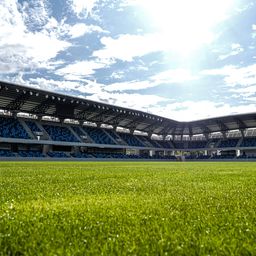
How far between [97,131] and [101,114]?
26.9 ft

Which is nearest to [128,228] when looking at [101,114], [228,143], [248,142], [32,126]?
[32,126]

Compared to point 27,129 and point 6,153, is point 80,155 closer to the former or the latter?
point 27,129

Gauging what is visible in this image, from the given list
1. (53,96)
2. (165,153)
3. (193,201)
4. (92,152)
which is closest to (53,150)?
(92,152)

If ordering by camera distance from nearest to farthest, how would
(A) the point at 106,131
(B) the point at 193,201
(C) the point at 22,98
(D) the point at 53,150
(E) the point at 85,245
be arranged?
(E) the point at 85,245 → (B) the point at 193,201 → (C) the point at 22,98 → (D) the point at 53,150 → (A) the point at 106,131

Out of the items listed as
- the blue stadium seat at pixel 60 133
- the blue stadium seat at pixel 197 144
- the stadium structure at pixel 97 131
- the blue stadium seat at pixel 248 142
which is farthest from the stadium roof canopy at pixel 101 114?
the blue stadium seat at pixel 248 142

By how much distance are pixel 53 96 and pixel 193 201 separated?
2368 inches

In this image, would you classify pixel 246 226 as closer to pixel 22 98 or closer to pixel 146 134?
pixel 22 98

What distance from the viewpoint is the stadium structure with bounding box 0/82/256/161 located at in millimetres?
64938

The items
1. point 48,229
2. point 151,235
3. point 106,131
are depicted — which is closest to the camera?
point 151,235

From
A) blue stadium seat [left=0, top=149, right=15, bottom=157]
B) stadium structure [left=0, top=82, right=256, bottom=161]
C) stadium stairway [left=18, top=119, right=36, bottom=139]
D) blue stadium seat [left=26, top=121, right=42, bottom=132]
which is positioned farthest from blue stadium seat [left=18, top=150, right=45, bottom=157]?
blue stadium seat [left=26, top=121, right=42, bottom=132]

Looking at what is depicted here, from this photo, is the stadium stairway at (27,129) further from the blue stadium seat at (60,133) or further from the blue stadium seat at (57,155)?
the blue stadium seat at (57,155)

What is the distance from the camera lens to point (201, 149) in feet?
354

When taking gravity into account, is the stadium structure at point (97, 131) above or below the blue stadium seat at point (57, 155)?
above

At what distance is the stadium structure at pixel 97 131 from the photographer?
2557 inches
